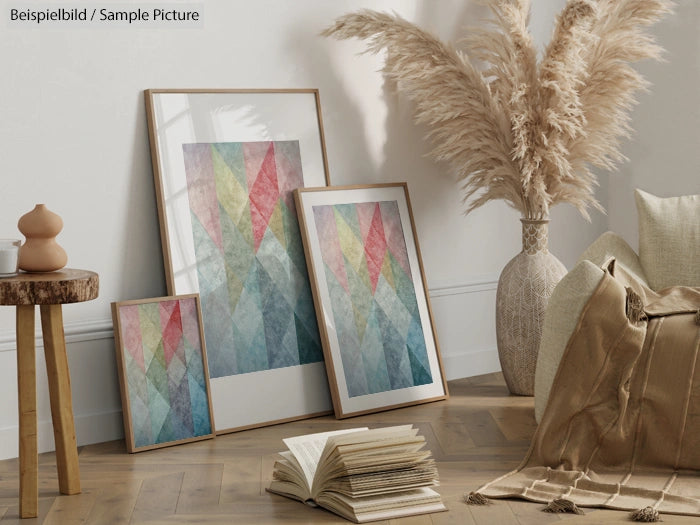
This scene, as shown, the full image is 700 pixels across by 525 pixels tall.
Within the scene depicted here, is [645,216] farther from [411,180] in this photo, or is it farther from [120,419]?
[120,419]

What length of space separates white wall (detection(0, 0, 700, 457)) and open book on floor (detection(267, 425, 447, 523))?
108 centimetres

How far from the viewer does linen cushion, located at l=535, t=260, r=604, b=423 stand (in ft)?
9.08

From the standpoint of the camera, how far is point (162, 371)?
318 cm

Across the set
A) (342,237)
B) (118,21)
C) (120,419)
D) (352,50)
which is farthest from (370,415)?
(118,21)

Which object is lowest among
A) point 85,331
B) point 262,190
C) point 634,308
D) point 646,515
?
point 646,515

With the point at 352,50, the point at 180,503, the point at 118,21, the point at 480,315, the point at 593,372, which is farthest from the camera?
the point at 480,315

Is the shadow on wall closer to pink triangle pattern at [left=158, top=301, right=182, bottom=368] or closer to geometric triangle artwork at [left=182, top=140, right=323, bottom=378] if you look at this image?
geometric triangle artwork at [left=182, top=140, right=323, bottom=378]

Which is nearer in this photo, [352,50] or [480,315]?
[352,50]

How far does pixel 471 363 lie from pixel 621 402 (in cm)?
138

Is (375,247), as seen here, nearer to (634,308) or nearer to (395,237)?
(395,237)

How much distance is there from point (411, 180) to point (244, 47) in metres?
0.92

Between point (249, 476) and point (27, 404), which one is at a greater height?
point (27, 404)

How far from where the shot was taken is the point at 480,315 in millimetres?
4125

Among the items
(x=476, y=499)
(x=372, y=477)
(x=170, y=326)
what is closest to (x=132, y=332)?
(x=170, y=326)
